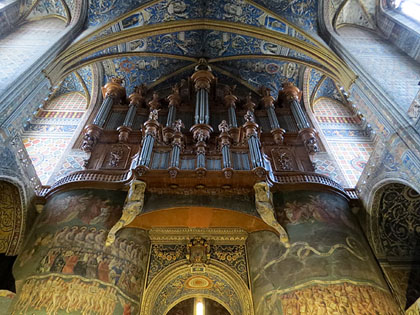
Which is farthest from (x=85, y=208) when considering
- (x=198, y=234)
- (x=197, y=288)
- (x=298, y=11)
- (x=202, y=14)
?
(x=298, y=11)

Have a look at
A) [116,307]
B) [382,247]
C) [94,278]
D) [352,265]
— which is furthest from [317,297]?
[94,278]

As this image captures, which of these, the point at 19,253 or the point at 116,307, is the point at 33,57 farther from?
the point at 116,307

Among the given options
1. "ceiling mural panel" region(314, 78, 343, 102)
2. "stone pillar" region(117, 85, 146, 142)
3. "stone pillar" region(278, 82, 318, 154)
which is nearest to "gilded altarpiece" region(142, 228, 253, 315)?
"stone pillar" region(117, 85, 146, 142)

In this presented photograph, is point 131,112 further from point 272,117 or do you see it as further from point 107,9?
point 272,117

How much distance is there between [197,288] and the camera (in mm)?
9250

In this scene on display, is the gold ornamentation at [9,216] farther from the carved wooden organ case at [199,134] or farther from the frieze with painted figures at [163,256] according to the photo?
the frieze with painted figures at [163,256]

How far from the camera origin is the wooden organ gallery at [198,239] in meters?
7.36

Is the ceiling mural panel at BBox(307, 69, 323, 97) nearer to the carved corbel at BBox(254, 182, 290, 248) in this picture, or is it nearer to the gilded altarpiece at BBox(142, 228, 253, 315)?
the carved corbel at BBox(254, 182, 290, 248)

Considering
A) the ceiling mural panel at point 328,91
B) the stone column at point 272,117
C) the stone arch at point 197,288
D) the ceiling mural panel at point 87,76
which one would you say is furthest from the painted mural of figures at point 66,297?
the ceiling mural panel at point 328,91

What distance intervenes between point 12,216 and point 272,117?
10.1 metres

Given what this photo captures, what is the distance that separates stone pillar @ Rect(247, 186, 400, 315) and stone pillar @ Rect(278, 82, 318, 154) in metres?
2.62

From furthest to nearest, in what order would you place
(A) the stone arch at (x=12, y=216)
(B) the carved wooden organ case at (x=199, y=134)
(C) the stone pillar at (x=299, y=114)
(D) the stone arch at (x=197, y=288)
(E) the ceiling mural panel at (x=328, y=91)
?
(E) the ceiling mural panel at (x=328, y=91), (C) the stone pillar at (x=299, y=114), (B) the carved wooden organ case at (x=199, y=134), (D) the stone arch at (x=197, y=288), (A) the stone arch at (x=12, y=216)

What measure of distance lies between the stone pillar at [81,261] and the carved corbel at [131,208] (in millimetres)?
251

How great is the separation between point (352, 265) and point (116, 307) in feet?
20.3
